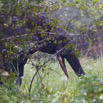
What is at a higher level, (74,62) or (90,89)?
(90,89)

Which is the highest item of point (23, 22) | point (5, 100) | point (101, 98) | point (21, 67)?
point (23, 22)

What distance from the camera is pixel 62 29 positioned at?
468 centimetres

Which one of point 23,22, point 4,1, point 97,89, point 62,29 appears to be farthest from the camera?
point 62,29

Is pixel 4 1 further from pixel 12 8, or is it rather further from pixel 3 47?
pixel 3 47

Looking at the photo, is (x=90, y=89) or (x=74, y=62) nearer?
(x=90, y=89)

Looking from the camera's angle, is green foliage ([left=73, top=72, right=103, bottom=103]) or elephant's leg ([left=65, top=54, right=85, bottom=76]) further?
elephant's leg ([left=65, top=54, right=85, bottom=76])

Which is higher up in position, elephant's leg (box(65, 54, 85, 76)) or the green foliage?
the green foliage

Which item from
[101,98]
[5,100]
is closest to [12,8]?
[5,100]

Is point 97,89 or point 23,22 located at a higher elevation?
point 23,22

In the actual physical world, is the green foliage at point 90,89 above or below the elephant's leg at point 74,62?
above

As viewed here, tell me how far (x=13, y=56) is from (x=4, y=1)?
0.97 meters

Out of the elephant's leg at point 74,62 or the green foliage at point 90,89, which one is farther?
the elephant's leg at point 74,62

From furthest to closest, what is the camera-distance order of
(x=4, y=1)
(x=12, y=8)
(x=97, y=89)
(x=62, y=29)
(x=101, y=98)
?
1. (x=62, y=29)
2. (x=12, y=8)
3. (x=4, y=1)
4. (x=97, y=89)
5. (x=101, y=98)

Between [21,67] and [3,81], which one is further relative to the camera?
[21,67]
